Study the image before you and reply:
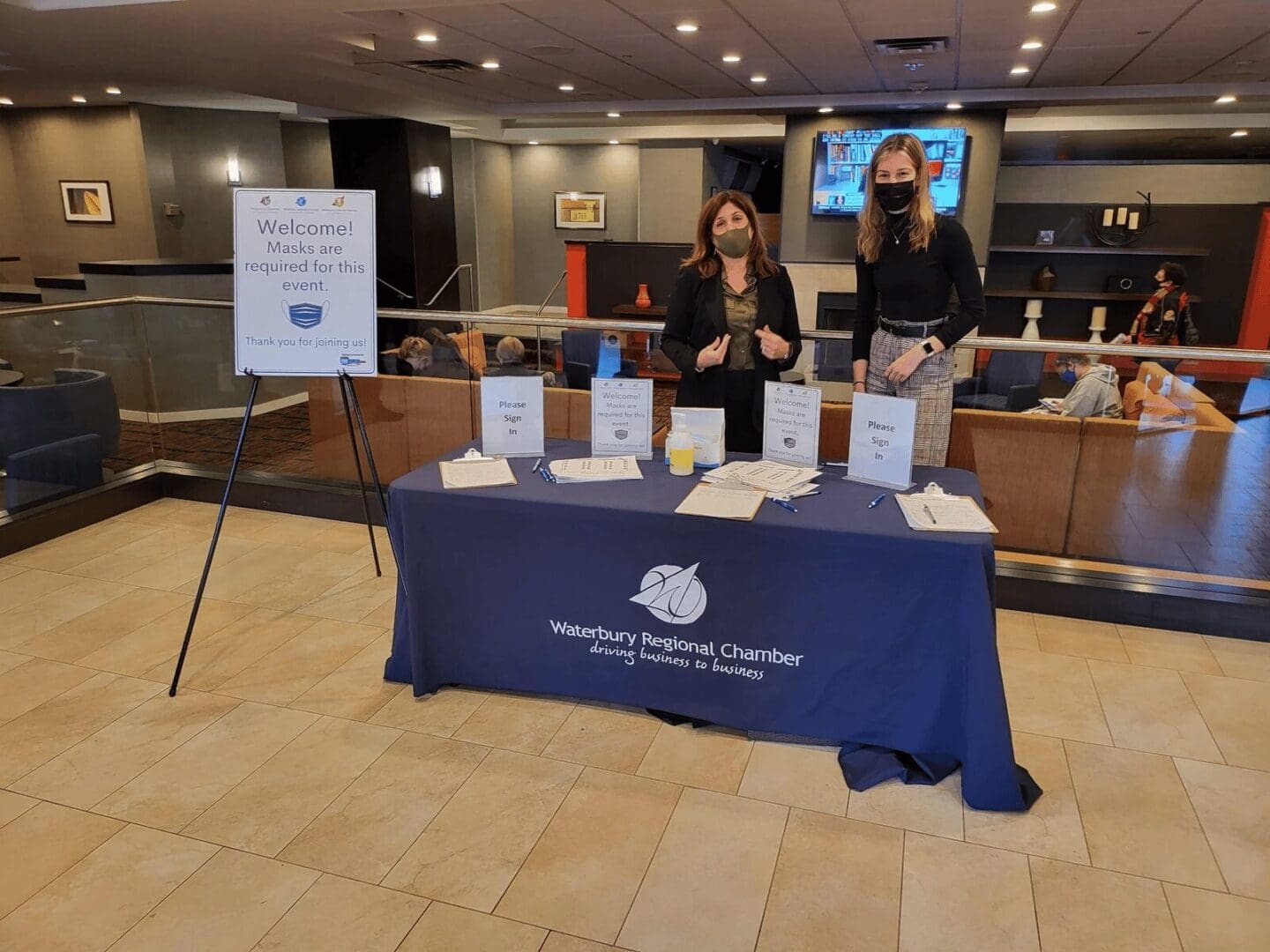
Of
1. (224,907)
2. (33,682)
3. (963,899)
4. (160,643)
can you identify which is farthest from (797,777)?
(33,682)

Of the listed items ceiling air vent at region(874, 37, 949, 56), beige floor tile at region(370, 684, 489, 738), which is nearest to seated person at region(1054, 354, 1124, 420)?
beige floor tile at region(370, 684, 489, 738)

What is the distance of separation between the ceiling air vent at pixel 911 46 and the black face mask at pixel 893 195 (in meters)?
3.27

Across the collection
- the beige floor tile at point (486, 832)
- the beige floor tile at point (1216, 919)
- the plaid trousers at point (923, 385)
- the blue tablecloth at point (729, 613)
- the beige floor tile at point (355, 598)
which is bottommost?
the beige floor tile at point (486, 832)

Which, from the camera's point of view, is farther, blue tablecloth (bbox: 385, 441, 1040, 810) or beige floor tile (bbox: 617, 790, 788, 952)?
blue tablecloth (bbox: 385, 441, 1040, 810)

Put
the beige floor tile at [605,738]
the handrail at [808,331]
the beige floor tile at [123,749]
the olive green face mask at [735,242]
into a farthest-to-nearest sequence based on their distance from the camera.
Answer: the handrail at [808,331]
the olive green face mask at [735,242]
the beige floor tile at [605,738]
the beige floor tile at [123,749]

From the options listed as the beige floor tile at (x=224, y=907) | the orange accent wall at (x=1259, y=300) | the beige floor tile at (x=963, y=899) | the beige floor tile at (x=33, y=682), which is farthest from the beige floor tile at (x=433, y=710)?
the orange accent wall at (x=1259, y=300)

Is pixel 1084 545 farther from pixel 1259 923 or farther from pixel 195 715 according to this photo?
pixel 195 715

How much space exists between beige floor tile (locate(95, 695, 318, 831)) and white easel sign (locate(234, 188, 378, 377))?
1115 millimetres

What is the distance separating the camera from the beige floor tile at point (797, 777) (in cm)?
229

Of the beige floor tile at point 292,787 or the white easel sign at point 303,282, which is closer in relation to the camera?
the beige floor tile at point 292,787

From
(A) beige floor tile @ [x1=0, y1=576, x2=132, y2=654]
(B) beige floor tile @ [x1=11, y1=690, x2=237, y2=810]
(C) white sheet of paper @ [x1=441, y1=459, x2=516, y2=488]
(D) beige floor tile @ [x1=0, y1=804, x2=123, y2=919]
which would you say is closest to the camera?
(D) beige floor tile @ [x1=0, y1=804, x2=123, y2=919]

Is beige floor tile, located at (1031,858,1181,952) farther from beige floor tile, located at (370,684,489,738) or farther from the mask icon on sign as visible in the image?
the mask icon on sign

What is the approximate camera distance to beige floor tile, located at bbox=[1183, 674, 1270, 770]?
2496mm

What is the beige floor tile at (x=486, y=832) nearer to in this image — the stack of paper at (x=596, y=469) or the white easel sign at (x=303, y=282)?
the stack of paper at (x=596, y=469)
